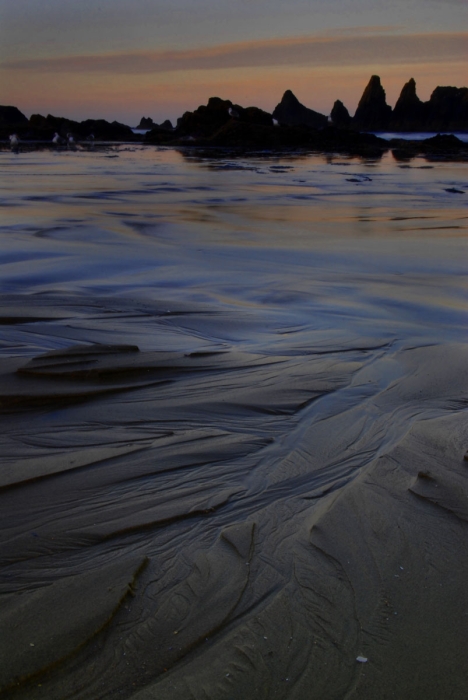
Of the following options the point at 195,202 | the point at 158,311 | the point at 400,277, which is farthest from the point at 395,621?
the point at 195,202

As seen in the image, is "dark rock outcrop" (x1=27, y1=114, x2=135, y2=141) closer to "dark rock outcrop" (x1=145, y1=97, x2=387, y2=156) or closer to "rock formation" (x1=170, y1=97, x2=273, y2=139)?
"rock formation" (x1=170, y1=97, x2=273, y2=139)

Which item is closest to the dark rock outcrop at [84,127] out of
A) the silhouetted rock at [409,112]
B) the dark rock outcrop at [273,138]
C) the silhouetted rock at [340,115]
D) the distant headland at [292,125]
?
the distant headland at [292,125]

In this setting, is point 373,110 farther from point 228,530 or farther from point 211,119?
point 228,530

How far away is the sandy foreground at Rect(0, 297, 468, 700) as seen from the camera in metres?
1.76

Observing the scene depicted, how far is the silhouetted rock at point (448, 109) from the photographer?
10356cm

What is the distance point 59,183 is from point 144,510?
1795 centimetres

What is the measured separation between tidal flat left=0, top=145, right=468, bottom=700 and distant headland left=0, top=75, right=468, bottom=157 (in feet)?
147

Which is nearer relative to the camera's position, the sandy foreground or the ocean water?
the sandy foreground

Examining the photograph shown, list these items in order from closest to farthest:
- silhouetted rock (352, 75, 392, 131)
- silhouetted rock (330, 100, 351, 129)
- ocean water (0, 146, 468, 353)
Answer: ocean water (0, 146, 468, 353), silhouetted rock (352, 75, 392, 131), silhouetted rock (330, 100, 351, 129)

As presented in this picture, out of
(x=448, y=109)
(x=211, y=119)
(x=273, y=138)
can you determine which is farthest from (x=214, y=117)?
(x=448, y=109)

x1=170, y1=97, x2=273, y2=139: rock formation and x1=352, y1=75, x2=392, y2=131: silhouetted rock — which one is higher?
x1=352, y1=75, x2=392, y2=131: silhouetted rock

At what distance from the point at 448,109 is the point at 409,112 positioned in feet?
28.2

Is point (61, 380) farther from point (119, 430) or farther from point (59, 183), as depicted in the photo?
point (59, 183)

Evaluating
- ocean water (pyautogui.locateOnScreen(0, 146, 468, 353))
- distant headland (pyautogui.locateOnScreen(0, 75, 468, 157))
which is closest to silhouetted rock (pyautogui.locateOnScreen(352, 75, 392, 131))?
distant headland (pyautogui.locateOnScreen(0, 75, 468, 157))
